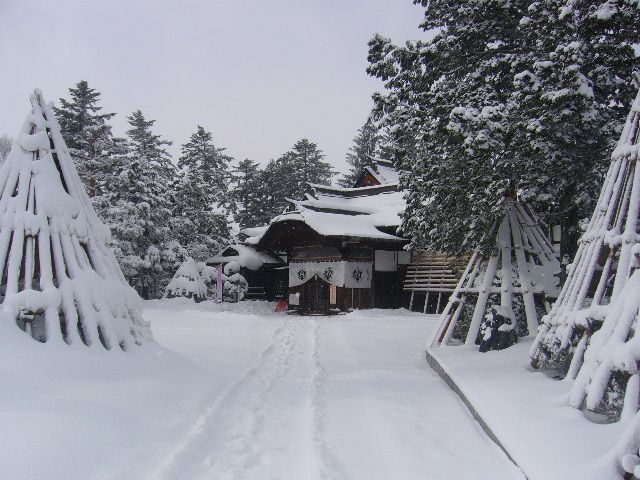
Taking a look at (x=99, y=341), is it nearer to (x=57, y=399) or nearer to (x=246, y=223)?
(x=57, y=399)

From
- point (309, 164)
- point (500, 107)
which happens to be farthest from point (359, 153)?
point (500, 107)

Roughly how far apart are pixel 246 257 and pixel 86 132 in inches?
516

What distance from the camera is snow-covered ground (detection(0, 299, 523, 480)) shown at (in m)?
3.75

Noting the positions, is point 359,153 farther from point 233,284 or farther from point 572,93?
point 572,93

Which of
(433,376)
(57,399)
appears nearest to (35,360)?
(57,399)

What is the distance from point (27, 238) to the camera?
6.42 m

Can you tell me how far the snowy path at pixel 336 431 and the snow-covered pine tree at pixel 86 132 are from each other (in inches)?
929

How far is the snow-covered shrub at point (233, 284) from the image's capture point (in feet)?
92.2

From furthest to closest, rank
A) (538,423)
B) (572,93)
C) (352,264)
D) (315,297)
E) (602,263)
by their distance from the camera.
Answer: (315,297) < (352,264) < (572,93) < (602,263) < (538,423)

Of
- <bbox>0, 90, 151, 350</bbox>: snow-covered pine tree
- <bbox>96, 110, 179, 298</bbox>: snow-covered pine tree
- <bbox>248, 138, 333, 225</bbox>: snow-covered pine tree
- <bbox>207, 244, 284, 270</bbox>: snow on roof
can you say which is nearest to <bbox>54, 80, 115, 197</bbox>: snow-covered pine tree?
<bbox>96, 110, 179, 298</bbox>: snow-covered pine tree

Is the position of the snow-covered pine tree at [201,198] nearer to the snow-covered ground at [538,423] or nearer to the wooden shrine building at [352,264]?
the wooden shrine building at [352,264]

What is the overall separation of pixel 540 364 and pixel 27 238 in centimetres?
745

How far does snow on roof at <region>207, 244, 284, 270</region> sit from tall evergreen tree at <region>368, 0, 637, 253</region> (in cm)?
1973

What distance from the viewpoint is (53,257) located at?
6.63 metres
